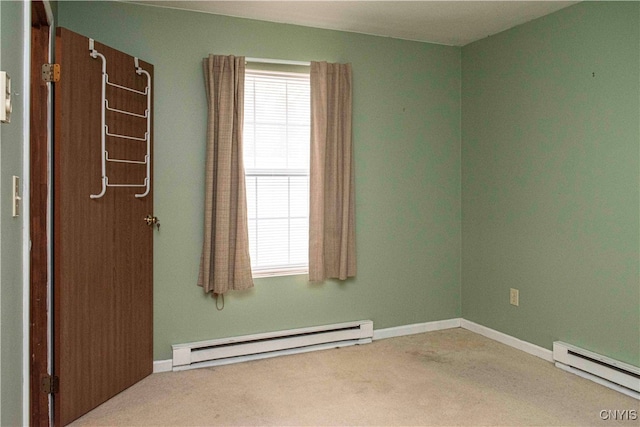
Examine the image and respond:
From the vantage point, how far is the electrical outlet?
3727 mm

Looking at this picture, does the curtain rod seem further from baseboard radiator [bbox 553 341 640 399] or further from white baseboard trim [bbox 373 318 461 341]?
baseboard radiator [bbox 553 341 640 399]

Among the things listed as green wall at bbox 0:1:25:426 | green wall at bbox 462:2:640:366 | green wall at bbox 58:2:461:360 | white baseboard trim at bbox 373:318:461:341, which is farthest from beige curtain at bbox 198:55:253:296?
green wall at bbox 462:2:640:366

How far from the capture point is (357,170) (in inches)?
152

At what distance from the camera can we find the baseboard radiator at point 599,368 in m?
2.88

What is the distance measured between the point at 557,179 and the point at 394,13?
1.57 metres

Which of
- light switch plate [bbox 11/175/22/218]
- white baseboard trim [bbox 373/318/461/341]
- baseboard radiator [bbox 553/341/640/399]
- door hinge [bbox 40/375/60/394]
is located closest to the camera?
light switch plate [bbox 11/175/22/218]

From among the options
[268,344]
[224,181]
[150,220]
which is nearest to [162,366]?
[268,344]

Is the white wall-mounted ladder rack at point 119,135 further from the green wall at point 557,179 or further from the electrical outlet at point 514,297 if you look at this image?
the electrical outlet at point 514,297

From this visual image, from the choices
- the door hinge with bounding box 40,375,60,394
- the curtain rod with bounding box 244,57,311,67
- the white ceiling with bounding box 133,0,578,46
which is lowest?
the door hinge with bounding box 40,375,60,394

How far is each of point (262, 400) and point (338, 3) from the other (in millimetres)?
2466

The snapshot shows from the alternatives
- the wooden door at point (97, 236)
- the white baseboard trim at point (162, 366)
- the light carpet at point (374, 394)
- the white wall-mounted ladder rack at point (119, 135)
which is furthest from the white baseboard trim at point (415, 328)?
the white wall-mounted ladder rack at point (119, 135)

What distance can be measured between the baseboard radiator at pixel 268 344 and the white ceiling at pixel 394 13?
220cm

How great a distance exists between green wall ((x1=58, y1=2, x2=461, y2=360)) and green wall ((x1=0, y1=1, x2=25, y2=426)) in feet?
5.13

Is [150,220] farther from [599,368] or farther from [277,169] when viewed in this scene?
[599,368]
